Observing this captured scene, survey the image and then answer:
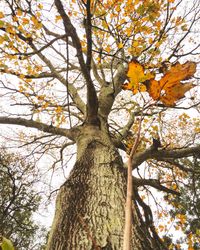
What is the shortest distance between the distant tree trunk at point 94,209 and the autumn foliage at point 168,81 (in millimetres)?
759

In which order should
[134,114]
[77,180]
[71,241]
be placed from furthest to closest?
[134,114]
[77,180]
[71,241]

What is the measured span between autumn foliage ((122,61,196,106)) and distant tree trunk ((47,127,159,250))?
2.49ft

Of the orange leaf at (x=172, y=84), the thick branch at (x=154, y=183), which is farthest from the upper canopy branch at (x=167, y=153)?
the orange leaf at (x=172, y=84)

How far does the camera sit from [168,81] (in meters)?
1.25

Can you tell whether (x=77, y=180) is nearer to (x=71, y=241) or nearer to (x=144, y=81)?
(x=71, y=241)

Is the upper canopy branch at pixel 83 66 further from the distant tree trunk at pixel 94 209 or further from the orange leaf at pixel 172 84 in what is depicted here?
the orange leaf at pixel 172 84

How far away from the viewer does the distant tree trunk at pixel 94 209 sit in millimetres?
1404

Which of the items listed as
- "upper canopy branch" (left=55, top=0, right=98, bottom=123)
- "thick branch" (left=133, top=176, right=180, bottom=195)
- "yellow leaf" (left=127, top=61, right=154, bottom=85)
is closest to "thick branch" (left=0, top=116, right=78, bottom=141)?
"upper canopy branch" (left=55, top=0, right=98, bottom=123)

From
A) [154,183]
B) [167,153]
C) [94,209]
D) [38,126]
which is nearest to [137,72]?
[94,209]

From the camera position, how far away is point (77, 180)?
227cm

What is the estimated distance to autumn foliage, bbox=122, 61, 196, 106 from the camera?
47.9 inches

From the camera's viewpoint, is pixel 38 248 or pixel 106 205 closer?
pixel 106 205

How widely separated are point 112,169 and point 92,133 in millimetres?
1142

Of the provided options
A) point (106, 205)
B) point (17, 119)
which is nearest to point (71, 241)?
point (106, 205)
